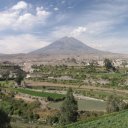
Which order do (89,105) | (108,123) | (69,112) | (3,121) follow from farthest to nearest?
1. (89,105)
2. (69,112)
3. (3,121)
4. (108,123)

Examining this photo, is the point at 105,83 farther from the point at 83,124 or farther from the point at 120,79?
the point at 83,124

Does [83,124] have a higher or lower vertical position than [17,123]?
higher

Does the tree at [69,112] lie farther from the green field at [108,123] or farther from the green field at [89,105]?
the green field at [89,105]

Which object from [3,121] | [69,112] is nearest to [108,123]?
[3,121]

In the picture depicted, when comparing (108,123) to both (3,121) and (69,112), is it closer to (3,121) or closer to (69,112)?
(3,121)

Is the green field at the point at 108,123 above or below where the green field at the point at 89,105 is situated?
above

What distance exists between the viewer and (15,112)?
43.8 meters

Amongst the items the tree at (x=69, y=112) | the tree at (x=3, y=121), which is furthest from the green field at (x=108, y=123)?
the tree at (x=69, y=112)

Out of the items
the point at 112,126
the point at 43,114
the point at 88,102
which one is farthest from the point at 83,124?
the point at 88,102

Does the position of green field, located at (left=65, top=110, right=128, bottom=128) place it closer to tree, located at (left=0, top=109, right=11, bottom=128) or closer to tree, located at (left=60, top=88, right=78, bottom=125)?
tree, located at (left=0, top=109, right=11, bottom=128)

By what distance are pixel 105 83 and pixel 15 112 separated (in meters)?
39.9

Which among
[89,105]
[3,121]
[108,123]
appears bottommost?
[89,105]

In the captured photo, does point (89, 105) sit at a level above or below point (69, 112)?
→ below

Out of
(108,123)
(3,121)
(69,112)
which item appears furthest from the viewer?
(69,112)
